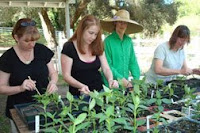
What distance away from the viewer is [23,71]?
1607mm

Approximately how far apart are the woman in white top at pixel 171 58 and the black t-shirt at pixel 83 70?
0.62 m

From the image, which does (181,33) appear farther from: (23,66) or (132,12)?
(132,12)

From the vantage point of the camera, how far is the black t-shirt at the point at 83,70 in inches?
70.2

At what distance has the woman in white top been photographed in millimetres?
2135

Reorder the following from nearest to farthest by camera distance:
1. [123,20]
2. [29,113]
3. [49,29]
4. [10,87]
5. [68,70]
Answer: [29,113] → [10,87] → [68,70] → [123,20] → [49,29]

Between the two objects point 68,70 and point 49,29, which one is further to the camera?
point 49,29

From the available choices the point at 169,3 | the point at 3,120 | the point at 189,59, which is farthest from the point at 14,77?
the point at 169,3

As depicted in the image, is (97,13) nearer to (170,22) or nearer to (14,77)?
(170,22)

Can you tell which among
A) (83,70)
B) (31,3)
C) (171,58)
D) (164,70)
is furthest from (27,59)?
(31,3)

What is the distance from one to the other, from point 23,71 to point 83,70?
44cm

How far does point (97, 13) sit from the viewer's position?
966cm

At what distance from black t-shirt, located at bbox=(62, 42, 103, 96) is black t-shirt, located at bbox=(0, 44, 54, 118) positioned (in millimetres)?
Answer: 193

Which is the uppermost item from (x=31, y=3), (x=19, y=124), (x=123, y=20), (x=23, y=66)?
(x=31, y=3)

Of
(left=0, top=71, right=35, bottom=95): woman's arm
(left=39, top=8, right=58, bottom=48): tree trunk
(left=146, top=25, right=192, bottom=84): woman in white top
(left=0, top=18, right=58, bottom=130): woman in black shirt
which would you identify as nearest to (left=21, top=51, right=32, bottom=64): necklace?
(left=0, top=18, right=58, bottom=130): woman in black shirt
